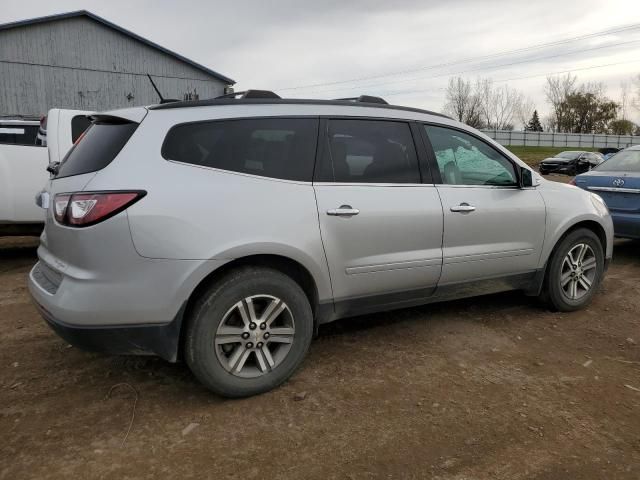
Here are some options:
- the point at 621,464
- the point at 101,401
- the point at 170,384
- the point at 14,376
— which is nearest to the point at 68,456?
the point at 101,401

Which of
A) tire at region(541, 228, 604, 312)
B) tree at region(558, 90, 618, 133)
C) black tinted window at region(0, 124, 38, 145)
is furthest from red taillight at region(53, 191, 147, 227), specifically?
tree at region(558, 90, 618, 133)

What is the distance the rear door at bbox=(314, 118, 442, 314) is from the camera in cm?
325

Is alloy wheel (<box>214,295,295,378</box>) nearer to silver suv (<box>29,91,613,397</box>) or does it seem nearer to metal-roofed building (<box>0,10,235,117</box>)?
silver suv (<box>29,91,613,397</box>)

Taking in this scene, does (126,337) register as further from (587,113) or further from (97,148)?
(587,113)

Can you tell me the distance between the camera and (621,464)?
247cm

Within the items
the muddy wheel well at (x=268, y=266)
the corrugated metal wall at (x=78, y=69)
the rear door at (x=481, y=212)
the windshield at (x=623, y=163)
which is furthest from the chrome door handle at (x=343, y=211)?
the corrugated metal wall at (x=78, y=69)

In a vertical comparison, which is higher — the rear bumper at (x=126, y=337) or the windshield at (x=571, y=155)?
the windshield at (x=571, y=155)

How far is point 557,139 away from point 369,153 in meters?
62.2

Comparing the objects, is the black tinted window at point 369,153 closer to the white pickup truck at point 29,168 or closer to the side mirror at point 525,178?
the side mirror at point 525,178

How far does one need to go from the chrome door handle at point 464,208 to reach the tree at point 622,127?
8215 cm

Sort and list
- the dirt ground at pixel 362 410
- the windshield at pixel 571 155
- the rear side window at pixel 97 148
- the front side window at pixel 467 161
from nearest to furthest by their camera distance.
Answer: the dirt ground at pixel 362 410
the rear side window at pixel 97 148
the front side window at pixel 467 161
the windshield at pixel 571 155

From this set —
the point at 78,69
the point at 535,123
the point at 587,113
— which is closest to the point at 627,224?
the point at 78,69

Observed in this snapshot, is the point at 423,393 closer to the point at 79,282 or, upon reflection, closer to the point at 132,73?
the point at 79,282

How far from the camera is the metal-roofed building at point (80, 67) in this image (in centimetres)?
2080
